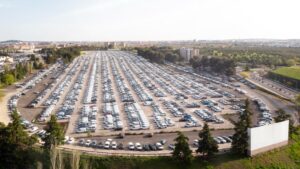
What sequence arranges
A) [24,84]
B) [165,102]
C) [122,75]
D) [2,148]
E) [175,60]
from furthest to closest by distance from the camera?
[175,60], [122,75], [24,84], [165,102], [2,148]

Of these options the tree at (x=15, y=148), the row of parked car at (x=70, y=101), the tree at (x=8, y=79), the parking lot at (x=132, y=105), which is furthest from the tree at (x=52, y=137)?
the tree at (x=8, y=79)

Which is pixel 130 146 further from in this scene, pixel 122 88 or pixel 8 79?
pixel 8 79

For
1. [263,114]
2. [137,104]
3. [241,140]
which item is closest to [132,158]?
[241,140]

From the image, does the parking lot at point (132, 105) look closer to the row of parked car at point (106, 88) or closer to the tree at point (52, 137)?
the row of parked car at point (106, 88)

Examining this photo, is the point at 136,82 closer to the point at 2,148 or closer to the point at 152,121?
the point at 152,121

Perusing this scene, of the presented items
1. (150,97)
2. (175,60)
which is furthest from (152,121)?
(175,60)
